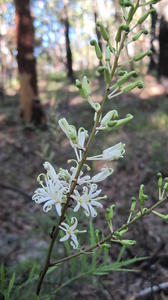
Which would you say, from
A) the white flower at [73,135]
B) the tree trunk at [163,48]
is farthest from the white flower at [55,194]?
the tree trunk at [163,48]

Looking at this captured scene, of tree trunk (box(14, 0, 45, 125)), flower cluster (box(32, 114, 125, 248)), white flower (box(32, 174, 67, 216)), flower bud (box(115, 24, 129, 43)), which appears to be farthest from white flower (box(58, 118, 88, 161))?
tree trunk (box(14, 0, 45, 125))

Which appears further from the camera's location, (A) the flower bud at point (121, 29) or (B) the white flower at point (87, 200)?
(B) the white flower at point (87, 200)

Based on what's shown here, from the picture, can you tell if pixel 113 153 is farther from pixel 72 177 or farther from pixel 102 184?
pixel 102 184

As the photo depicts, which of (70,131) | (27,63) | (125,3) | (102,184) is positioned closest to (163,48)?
(27,63)

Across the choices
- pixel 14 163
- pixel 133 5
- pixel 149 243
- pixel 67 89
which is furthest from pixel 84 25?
pixel 133 5

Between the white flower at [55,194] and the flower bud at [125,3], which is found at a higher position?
the flower bud at [125,3]

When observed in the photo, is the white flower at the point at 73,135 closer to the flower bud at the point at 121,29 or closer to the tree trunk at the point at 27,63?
the flower bud at the point at 121,29

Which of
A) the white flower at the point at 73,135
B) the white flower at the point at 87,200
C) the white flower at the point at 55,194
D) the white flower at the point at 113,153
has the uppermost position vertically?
the white flower at the point at 73,135
